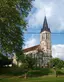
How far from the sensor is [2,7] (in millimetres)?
38031

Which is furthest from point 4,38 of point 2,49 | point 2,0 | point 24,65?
point 24,65

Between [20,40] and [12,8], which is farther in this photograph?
[20,40]

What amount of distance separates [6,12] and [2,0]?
1.82 meters

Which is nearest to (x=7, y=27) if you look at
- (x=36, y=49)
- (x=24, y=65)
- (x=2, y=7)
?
(x=2, y=7)

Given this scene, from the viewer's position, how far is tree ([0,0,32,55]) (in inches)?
1550

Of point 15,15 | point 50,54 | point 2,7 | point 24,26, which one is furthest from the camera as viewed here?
point 50,54

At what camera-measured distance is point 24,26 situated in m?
45.3

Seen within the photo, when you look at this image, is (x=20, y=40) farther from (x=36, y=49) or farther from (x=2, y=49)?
(x=36, y=49)

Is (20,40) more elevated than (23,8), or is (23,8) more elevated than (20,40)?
(23,8)

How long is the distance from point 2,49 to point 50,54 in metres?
149

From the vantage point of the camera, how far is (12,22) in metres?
42.1

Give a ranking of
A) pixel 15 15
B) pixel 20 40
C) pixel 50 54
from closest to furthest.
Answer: pixel 15 15, pixel 20 40, pixel 50 54

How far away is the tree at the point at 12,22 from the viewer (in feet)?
129

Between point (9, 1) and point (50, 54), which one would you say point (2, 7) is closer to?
point (9, 1)
